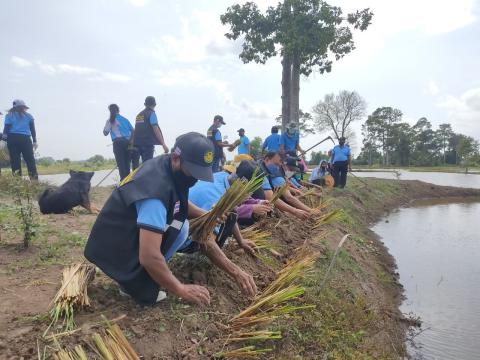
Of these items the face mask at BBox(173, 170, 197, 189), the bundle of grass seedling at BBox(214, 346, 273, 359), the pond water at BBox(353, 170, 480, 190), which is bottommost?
the pond water at BBox(353, 170, 480, 190)

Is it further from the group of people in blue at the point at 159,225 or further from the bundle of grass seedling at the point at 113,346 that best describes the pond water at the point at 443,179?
the bundle of grass seedling at the point at 113,346

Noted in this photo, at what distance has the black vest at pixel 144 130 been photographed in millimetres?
6906

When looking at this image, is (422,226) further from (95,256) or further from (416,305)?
(95,256)

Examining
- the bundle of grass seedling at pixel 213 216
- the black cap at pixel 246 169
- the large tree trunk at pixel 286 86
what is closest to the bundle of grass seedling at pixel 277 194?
the black cap at pixel 246 169

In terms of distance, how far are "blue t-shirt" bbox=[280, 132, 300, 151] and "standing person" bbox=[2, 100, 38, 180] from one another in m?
5.28

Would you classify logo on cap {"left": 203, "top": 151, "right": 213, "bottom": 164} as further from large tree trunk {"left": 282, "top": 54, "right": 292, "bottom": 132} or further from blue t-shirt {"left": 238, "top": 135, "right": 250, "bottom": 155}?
large tree trunk {"left": 282, "top": 54, "right": 292, "bottom": 132}

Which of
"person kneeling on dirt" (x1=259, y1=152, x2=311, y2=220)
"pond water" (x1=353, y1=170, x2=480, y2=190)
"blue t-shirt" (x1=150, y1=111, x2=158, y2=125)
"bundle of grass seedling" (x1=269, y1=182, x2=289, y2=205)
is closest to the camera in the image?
"bundle of grass seedling" (x1=269, y1=182, x2=289, y2=205)

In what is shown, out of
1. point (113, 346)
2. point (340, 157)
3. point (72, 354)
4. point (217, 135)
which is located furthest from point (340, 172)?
point (72, 354)

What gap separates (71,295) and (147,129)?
4841 millimetres

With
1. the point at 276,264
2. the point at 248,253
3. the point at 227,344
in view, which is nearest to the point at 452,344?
the point at 276,264

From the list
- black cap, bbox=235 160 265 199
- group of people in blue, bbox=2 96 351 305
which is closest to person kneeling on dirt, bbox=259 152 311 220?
black cap, bbox=235 160 265 199

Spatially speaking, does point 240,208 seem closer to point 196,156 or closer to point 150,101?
point 196,156

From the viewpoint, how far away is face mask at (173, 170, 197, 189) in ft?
7.54

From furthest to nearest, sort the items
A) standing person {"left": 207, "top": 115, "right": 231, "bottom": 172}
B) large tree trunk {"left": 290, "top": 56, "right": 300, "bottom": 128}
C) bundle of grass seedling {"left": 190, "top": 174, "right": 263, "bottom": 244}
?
large tree trunk {"left": 290, "top": 56, "right": 300, "bottom": 128}, standing person {"left": 207, "top": 115, "right": 231, "bottom": 172}, bundle of grass seedling {"left": 190, "top": 174, "right": 263, "bottom": 244}
